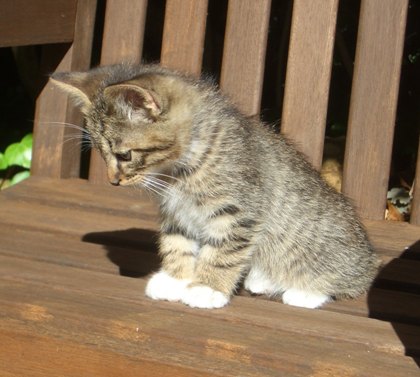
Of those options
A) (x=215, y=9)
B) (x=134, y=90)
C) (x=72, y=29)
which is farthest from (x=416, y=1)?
(x=134, y=90)

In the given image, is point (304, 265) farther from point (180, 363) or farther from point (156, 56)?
point (156, 56)

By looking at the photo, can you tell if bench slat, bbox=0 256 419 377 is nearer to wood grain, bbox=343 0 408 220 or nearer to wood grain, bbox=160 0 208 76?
wood grain, bbox=343 0 408 220

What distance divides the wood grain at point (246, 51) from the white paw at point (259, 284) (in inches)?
37.7

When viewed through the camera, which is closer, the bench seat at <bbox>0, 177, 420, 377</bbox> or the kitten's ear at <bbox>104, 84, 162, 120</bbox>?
the bench seat at <bbox>0, 177, 420, 377</bbox>

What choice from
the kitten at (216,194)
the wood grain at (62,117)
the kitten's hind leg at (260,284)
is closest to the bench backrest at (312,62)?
the wood grain at (62,117)

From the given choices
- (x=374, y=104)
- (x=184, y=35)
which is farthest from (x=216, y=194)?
(x=184, y=35)

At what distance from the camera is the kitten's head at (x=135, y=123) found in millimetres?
2770

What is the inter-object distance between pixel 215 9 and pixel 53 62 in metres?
1.54

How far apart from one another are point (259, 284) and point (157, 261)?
45 cm

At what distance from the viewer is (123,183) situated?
2902mm

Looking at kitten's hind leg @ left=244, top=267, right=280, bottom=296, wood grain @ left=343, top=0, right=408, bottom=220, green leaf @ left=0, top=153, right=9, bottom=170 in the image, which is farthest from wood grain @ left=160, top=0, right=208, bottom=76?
green leaf @ left=0, top=153, right=9, bottom=170

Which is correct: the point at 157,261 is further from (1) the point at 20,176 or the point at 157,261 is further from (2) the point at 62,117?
(1) the point at 20,176

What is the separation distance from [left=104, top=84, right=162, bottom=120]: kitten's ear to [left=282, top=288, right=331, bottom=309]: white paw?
814mm

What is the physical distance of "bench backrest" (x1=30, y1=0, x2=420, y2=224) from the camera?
354 cm
